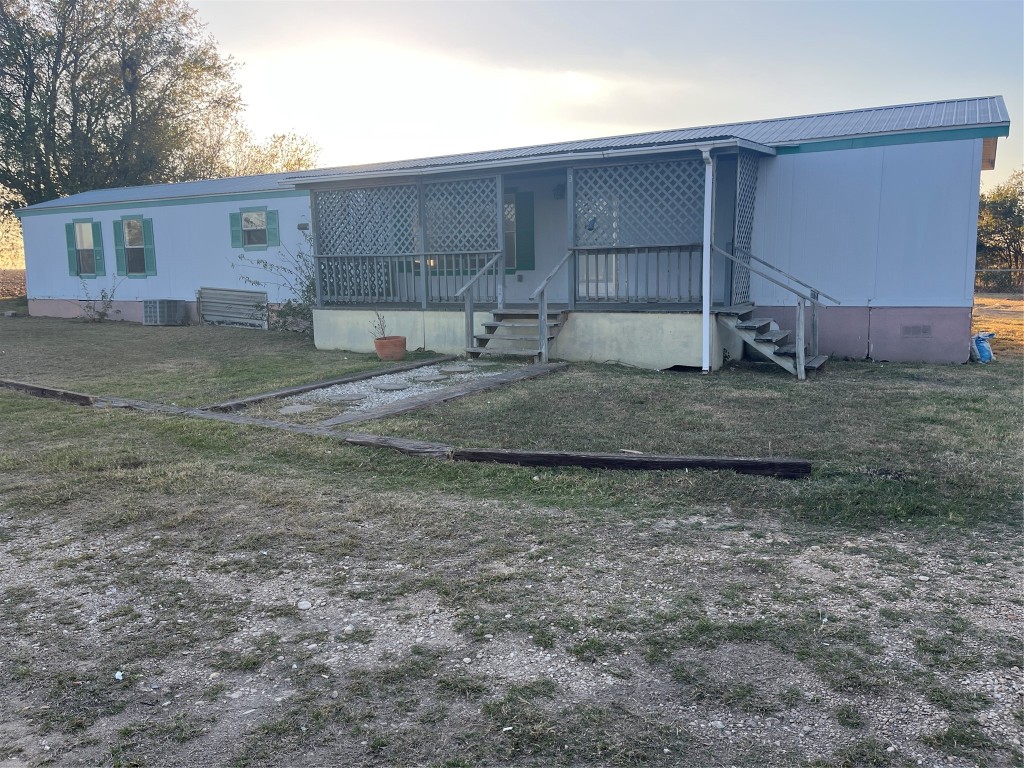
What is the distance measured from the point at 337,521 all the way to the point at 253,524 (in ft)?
1.41

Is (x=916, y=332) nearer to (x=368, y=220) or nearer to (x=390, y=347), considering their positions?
(x=390, y=347)

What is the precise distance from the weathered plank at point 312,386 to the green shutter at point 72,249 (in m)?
12.5

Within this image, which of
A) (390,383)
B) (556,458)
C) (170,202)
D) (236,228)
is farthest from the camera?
(170,202)

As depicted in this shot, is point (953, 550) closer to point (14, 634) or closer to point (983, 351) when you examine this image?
point (14, 634)

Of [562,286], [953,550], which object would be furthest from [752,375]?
[953,550]

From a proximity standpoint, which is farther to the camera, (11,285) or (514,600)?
(11,285)

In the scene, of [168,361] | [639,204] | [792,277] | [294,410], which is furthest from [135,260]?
[792,277]

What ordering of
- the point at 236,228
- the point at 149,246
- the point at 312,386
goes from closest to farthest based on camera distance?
1. the point at 312,386
2. the point at 236,228
3. the point at 149,246

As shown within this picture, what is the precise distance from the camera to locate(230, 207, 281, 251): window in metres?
15.5

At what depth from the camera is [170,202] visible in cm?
1688

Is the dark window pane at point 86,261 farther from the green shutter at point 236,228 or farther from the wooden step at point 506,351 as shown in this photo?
the wooden step at point 506,351

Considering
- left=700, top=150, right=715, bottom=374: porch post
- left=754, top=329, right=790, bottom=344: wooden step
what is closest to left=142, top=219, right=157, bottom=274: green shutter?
left=700, top=150, right=715, bottom=374: porch post

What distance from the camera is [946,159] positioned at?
9.62 meters

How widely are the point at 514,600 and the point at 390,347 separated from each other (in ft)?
25.6
